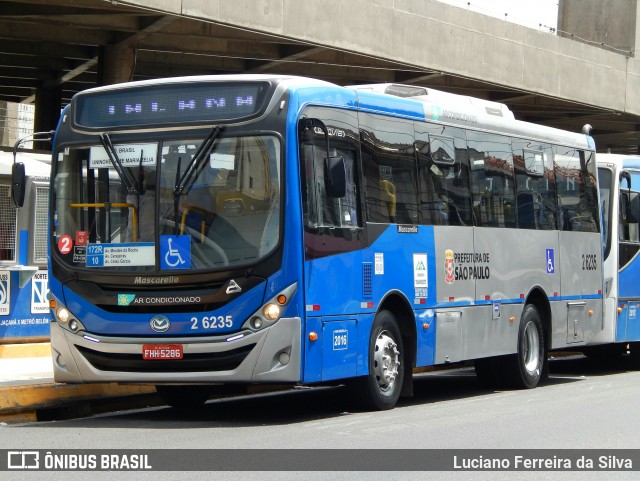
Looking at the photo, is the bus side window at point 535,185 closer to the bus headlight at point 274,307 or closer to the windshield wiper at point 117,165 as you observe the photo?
the bus headlight at point 274,307

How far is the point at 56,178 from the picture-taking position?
12133 millimetres

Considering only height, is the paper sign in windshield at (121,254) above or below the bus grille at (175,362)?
above

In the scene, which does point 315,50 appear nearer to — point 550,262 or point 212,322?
point 550,262

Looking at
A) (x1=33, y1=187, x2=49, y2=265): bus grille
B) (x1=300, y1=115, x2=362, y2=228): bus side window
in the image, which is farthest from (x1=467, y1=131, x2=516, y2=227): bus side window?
(x1=33, y1=187, x2=49, y2=265): bus grille

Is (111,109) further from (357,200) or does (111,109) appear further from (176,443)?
(176,443)

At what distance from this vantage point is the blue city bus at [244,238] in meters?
11.2

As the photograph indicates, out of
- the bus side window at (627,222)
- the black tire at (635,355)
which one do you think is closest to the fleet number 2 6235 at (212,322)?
the bus side window at (627,222)

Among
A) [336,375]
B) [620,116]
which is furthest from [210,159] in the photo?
[620,116]

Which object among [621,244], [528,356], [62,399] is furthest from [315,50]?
[62,399]

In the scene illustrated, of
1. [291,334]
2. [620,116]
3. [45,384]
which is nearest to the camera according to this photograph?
[291,334]

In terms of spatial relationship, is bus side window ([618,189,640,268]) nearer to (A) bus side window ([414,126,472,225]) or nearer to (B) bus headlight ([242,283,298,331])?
(A) bus side window ([414,126,472,225])

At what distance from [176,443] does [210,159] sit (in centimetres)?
274

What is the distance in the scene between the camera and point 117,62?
93.7ft

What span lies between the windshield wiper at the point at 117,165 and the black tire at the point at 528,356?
6.14m
